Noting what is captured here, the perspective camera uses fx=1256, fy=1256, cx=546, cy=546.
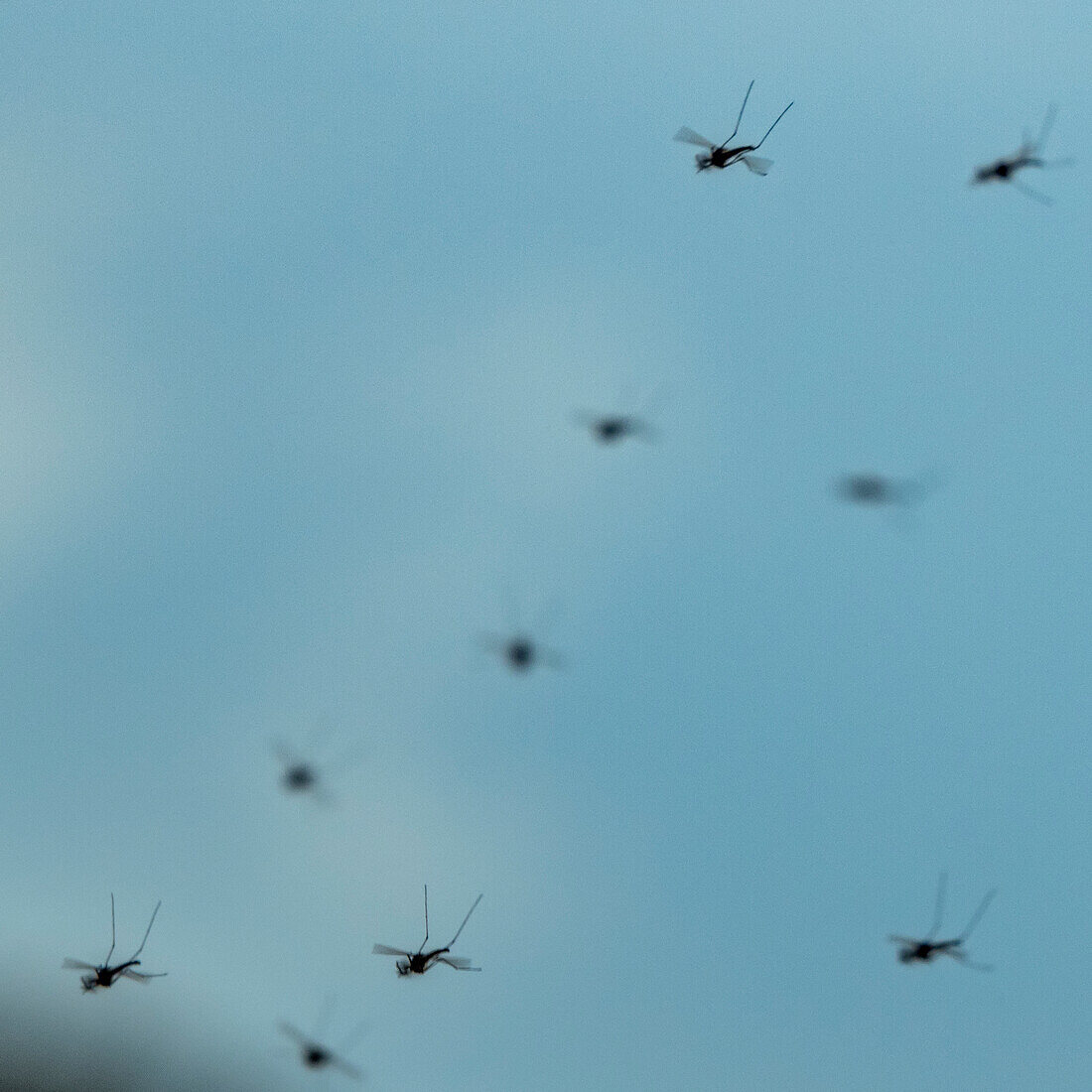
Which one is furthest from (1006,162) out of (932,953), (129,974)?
(129,974)

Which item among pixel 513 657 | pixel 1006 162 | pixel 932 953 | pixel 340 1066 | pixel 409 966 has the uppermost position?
pixel 1006 162

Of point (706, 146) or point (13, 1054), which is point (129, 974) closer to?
point (706, 146)

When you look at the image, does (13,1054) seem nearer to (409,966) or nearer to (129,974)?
(129,974)

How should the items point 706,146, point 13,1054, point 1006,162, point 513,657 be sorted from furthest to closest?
1. point 13,1054
2. point 513,657
3. point 1006,162
4. point 706,146

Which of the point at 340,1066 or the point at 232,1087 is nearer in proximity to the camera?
the point at 340,1066

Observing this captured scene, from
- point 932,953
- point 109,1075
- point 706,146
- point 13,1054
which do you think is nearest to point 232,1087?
point 109,1075

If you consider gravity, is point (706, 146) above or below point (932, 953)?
above

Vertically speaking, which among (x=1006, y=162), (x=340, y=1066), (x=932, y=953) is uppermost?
(x=1006, y=162)

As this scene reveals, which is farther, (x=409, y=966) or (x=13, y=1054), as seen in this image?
(x=13, y=1054)

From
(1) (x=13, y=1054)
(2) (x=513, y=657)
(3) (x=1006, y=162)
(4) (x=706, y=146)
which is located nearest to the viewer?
(4) (x=706, y=146)
